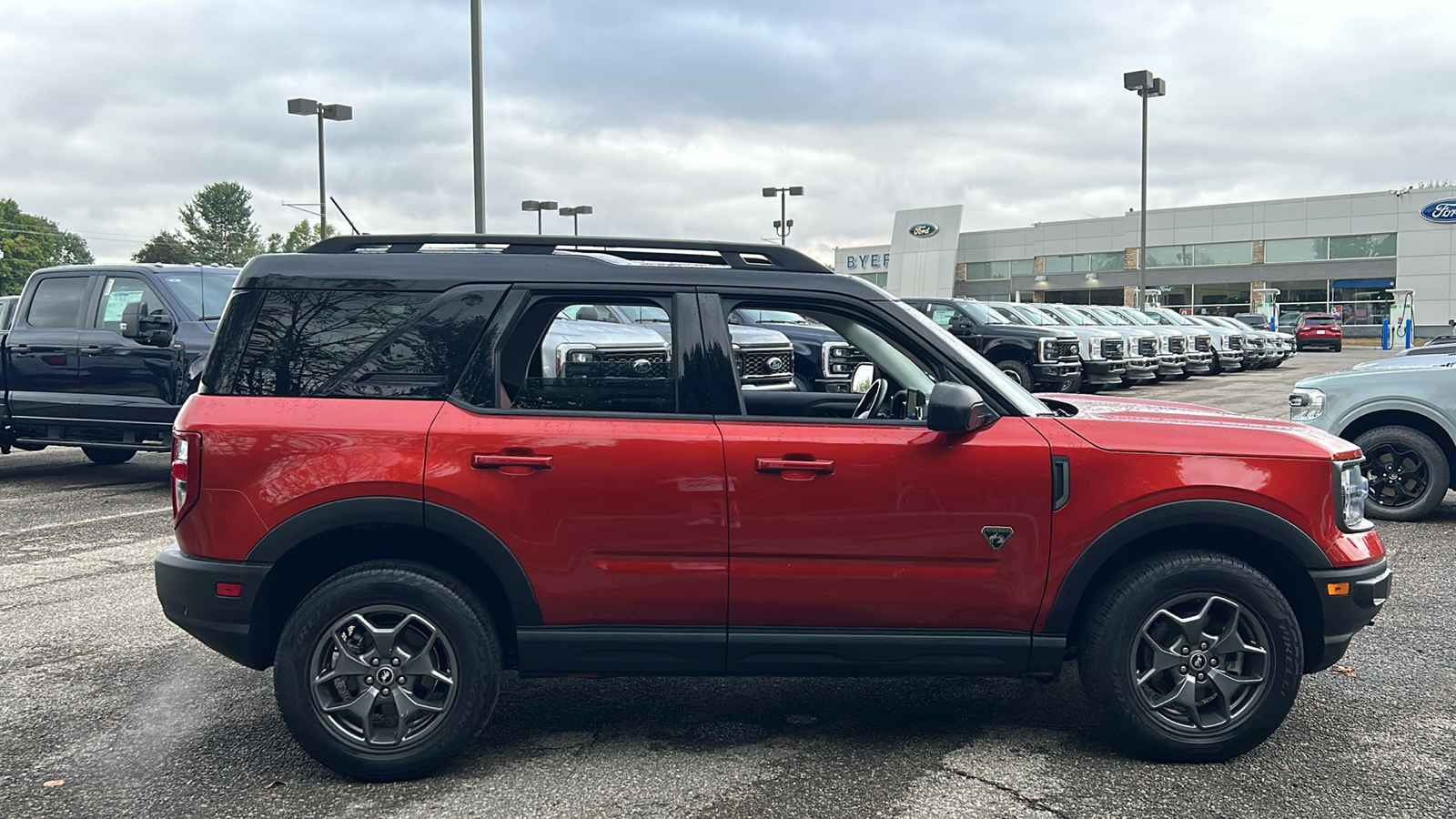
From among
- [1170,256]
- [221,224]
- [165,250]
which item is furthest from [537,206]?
[221,224]

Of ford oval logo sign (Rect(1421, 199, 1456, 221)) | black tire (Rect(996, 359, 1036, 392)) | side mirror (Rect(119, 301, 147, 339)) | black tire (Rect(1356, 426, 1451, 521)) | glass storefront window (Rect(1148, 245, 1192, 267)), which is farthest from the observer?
glass storefront window (Rect(1148, 245, 1192, 267))

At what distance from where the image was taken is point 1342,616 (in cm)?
386

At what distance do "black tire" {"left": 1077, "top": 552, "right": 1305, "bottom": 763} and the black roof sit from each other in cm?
136

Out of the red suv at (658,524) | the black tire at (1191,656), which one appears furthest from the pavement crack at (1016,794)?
the black tire at (1191,656)

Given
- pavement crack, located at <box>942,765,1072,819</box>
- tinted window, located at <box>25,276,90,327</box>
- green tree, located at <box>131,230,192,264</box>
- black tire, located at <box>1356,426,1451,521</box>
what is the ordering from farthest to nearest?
green tree, located at <box>131,230,192,264</box>, tinted window, located at <box>25,276,90,327</box>, black tire, located at <box>1356,426,1451,521</box>, pavement crack, located at <box>942,765,1072,819</box>

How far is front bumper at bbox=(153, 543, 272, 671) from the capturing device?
3770mm

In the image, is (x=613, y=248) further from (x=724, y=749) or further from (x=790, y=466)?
(x=724, y=749)

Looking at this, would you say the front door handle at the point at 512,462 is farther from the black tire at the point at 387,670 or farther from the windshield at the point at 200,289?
the windshield at the point at 200,289

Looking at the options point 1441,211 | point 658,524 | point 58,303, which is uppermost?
point 1441,211

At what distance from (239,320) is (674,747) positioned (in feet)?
6.95

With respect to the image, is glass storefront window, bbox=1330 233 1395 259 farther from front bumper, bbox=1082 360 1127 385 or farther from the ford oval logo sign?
front bumper, bbox=1082 360 1127 385

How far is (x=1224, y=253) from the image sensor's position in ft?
188

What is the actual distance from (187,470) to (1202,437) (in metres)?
3.43

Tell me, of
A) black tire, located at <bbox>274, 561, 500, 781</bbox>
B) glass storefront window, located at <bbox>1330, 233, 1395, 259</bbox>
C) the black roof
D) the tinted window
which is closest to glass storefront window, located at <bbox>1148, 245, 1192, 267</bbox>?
glass storefront window, located at <bbox>1330, 233, 1395, 259</bbox>
